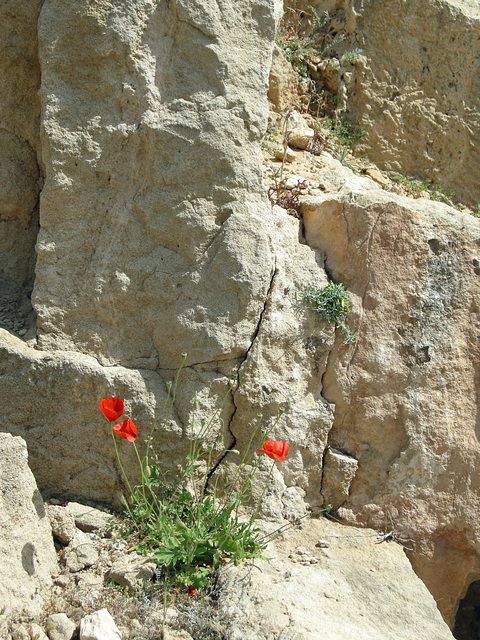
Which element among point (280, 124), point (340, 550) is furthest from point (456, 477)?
point (280, 124)

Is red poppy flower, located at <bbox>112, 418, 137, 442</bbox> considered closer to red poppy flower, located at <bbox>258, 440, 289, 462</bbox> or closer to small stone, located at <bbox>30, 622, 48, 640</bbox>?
red poppy flower, located at <bbox>258, 440, 289, 462</bbox>

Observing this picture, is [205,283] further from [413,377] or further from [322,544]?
[322,544]

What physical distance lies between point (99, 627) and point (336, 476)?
4.98 ft

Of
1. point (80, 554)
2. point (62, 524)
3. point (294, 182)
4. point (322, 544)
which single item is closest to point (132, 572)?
point (80, 554)

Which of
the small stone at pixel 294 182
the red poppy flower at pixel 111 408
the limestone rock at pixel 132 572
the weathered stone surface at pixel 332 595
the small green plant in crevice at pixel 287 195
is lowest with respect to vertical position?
the limestone rock at pixel 132 572

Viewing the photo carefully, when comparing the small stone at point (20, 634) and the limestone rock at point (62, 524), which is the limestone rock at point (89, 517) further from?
the small stone at point (20, 634)

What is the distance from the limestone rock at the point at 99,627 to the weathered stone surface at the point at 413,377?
1480 millimetres

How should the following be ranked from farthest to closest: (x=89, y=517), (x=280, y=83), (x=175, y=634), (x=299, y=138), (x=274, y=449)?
(x=280, y=83), (x=299, y=138), (x=89, y=517), (x=274, y=449), (x=175, y=634)

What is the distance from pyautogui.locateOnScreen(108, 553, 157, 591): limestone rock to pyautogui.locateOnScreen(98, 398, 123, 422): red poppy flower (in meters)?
0.68

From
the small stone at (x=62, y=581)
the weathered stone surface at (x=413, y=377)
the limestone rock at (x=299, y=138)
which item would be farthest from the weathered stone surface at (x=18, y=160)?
the limestone rock at (x=299, y=138)

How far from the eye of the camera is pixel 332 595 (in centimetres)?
259

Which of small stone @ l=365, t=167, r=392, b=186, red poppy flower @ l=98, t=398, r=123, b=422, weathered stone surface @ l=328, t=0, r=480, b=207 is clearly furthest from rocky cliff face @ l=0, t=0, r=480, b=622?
weathered stone surface @ l=328, t=0, r=480, b=207

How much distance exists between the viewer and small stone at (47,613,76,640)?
2.19 m

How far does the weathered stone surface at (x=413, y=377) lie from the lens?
3.20 meters
